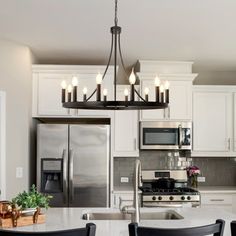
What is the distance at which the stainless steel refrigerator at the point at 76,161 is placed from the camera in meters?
4.77

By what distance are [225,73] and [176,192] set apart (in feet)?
7.27

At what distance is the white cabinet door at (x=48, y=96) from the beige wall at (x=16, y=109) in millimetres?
226

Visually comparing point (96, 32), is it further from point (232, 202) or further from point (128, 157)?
point (232, 202)

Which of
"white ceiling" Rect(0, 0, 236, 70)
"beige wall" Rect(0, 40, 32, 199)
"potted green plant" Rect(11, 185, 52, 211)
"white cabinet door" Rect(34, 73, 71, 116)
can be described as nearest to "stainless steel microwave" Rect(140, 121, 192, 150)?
"white ceiling" Rect(0, 0, 236, 70)

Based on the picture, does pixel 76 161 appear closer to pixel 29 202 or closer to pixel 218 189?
pixel 218 189

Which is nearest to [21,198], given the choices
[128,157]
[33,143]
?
[33,143]

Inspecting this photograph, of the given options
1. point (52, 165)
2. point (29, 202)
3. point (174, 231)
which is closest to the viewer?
point (174, 231)

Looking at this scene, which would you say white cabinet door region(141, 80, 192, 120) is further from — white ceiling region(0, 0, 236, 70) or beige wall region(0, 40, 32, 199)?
beige wall region(0, 40, 32, 199)

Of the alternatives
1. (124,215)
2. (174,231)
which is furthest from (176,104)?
(174,231)

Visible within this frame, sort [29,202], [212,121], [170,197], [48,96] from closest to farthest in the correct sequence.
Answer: [29,202] < [170,197] < [48,96] < [212,121]

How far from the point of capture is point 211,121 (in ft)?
18.2

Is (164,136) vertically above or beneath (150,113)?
beneath

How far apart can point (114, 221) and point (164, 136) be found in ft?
9.09

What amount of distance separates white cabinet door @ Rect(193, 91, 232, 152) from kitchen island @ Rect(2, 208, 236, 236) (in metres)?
2.27
